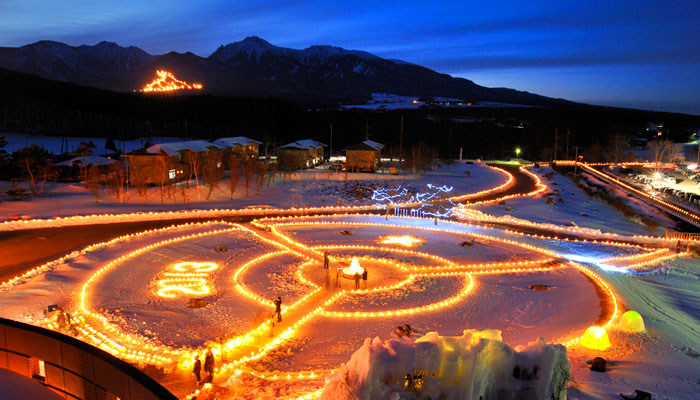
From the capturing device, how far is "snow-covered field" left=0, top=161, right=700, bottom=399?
11.9 m

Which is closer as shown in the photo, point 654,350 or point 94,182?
point 654,350

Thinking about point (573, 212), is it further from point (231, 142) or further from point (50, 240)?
point (231, 142)

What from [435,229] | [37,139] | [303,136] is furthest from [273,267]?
[303,136]

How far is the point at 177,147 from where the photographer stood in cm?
4478

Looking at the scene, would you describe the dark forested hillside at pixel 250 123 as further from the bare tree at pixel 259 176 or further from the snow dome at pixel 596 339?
the snow dome at pixel 596 339

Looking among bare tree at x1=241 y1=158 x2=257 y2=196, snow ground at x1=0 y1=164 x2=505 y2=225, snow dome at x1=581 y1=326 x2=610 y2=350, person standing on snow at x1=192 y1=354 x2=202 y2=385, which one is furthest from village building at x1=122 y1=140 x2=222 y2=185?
snow dome at x1=581 y1=326 x2=610 y2=350

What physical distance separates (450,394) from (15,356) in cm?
785

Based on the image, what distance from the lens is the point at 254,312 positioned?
15.9 meters

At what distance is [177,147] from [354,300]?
3329cm

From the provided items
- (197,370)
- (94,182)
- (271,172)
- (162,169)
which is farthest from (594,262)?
(94,182)

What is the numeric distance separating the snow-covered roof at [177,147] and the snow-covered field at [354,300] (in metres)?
13.1

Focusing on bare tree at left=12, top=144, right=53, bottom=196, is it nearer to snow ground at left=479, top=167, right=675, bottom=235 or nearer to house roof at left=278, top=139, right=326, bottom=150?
house roof at left=278, top=139, right=326, bottom=150

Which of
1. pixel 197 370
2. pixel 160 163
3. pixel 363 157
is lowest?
pixel 197 370

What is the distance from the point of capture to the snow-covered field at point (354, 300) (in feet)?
39.0
